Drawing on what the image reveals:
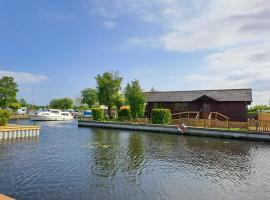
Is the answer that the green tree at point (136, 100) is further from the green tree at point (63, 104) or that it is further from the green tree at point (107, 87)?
the green tree at point (63, 104)

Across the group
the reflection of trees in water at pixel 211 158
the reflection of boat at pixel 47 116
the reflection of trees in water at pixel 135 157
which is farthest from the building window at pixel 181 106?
the reflection of boat at pixel 47 116

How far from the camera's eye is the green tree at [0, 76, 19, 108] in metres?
83.0

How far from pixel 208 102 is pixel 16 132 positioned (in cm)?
3078

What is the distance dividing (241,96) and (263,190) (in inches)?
1354

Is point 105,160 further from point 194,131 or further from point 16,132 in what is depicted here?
point 194,131

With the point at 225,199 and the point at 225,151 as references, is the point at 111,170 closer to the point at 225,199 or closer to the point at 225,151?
the point at 225,199

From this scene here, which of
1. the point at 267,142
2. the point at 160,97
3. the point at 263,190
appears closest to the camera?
the point at 263,190

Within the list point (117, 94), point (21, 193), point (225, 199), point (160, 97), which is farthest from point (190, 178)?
point (117, 94)

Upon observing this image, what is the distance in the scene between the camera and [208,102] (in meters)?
47.8

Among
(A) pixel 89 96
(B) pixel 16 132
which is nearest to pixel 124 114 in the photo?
(B) pixel 16 132

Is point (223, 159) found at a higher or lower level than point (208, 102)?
lower

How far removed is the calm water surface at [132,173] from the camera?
12.5m

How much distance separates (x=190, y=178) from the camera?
15.4 meters

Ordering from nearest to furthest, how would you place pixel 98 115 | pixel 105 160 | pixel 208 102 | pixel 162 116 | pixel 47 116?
pixel 105 160 < pixel 162 116 < pixel 208 102 < pixel 98 115 < pixel 47 116
